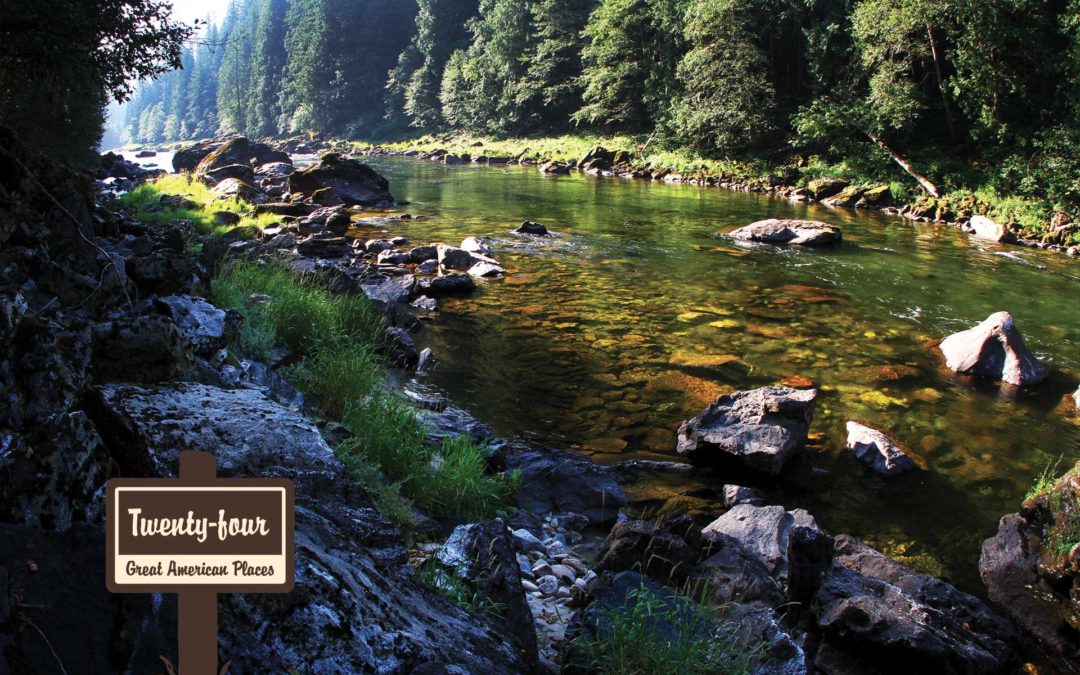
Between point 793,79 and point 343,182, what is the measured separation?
25.0 metres

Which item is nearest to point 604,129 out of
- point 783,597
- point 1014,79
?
point 1014,79

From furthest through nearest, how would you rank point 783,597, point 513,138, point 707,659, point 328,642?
point 513,138
point 783,597
point 707,659
point 328,642

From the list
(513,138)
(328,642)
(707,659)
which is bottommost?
(707,659)

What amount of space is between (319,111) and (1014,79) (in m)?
84.1

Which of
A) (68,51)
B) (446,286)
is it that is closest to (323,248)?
(446,286)

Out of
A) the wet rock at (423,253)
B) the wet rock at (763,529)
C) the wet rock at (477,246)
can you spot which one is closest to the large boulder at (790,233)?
the wet rock at (477,246)

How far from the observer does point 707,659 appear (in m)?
3.17

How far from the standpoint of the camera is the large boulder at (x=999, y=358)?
893 centimetres

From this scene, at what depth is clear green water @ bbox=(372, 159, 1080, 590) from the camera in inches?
252

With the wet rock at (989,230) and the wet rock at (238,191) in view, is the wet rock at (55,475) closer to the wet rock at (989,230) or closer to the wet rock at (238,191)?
the wet rock at (238,191)

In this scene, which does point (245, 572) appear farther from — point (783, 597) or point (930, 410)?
point (930, 410)

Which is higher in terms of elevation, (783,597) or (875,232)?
(875,232)

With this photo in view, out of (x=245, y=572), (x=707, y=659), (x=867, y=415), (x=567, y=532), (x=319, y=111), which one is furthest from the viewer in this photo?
(x=319, y=111)

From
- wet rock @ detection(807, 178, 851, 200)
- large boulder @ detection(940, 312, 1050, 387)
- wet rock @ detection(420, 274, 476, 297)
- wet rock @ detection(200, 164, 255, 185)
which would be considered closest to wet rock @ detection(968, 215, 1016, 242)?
wet rock @ detection(807, 178, 851, 200)
